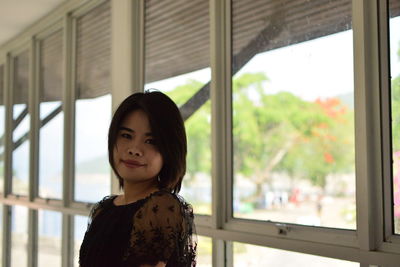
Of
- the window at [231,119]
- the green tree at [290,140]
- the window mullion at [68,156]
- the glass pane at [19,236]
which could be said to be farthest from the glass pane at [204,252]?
the glass pane at [19,236]

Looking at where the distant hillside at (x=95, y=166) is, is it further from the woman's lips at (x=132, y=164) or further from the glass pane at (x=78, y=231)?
the woman's lips at (x=132, y=164)

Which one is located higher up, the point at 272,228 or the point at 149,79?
the point at 149,79

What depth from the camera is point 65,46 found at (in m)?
3.86

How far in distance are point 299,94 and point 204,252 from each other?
4.14 feet

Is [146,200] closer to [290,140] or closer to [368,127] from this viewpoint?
[368,127]

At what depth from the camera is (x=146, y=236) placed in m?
1.26

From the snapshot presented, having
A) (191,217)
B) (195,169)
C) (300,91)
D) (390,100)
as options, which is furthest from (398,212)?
(195,169)

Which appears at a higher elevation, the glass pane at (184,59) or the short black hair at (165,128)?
the glass pane at (184,59)

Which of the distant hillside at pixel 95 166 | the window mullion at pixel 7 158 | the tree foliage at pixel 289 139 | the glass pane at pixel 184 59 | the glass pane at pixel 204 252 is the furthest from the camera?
the window mullion at pixel 7 158

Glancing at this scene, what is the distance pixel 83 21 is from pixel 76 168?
1.10 meters

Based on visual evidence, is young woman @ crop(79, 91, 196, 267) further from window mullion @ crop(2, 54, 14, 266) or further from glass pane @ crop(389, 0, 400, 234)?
window mullion @ crop(2, 54, 14, 266)

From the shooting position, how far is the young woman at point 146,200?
1.26 m

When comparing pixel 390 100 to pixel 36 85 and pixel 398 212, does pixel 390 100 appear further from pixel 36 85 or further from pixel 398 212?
pixel 36 85

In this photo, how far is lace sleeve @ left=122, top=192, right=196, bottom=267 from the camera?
1.24 metres
